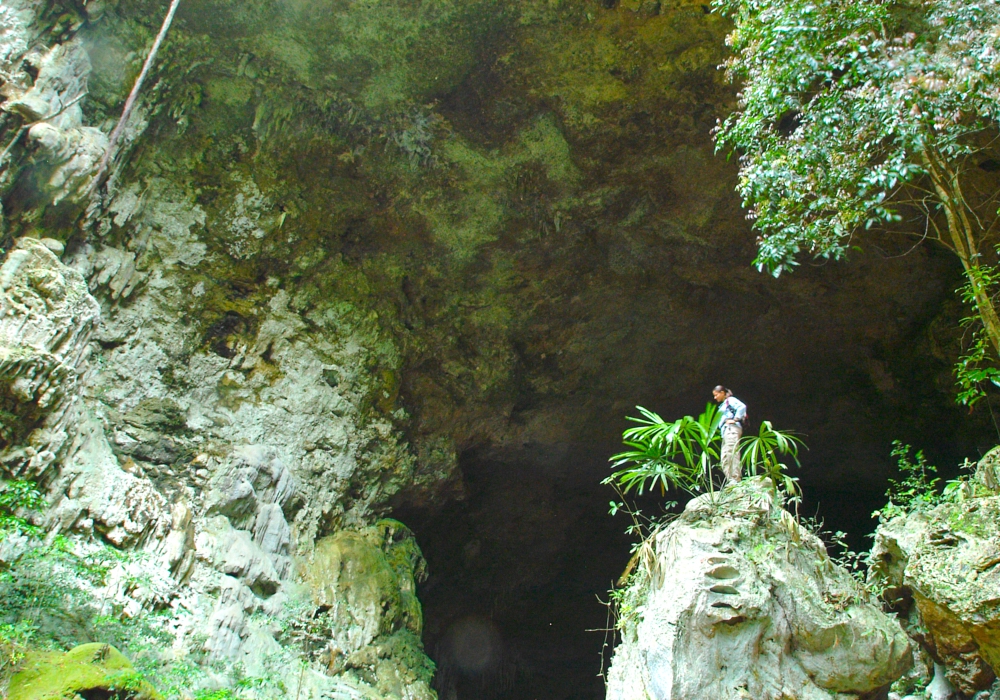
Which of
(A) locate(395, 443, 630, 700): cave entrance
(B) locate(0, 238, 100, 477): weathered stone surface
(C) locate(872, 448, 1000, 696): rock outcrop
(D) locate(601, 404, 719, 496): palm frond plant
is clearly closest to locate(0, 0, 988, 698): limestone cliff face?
(B) locate(0, 238, 100, 477): weathered stone surface

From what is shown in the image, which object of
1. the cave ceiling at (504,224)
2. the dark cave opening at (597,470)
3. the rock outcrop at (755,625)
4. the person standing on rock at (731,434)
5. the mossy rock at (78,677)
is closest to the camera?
the mossy rock at (78,677)

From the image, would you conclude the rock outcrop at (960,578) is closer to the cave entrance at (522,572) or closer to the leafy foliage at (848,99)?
the leafy foliage at (848,99)

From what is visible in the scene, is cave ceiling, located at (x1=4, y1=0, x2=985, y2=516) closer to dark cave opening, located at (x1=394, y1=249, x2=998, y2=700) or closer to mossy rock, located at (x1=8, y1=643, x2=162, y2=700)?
dark cave opening, located at (x1=394, y1=249, x2=998, y2=700)

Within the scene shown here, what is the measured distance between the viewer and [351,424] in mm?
9352

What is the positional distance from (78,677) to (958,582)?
20.4 feet

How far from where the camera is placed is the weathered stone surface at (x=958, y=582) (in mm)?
5031

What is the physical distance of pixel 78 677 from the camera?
13.5 ft

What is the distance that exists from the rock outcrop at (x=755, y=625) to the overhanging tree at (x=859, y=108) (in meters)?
2.15

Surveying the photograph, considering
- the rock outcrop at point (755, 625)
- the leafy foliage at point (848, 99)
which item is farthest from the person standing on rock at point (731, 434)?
the leafy foliage at point (848, 99)

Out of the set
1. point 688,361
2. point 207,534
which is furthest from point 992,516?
point 207,534

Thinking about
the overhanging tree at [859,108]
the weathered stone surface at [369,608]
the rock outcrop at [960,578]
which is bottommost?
the weathered stone surface at [369,608]

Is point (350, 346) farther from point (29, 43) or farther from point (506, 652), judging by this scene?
point (506, 652)

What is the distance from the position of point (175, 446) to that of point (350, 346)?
108 inches

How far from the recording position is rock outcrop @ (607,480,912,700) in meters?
4.56
